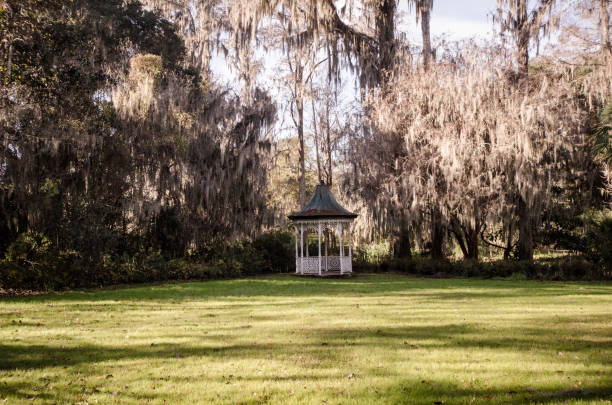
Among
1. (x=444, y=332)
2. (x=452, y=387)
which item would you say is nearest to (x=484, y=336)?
(x=444, y=332)

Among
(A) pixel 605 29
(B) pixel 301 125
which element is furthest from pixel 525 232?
(B) pixel 301 125

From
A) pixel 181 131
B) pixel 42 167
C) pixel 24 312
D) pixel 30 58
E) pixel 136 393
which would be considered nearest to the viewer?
pixel 136 393

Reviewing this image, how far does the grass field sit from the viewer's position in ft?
13.5

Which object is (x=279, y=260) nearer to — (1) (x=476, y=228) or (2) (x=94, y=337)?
(1) (x=476, y=228)

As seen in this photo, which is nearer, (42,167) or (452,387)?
(452,387)

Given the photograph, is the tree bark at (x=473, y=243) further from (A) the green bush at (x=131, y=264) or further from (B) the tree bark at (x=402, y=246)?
(A) the green bush at (x=131, y=264)

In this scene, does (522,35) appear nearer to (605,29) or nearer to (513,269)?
(605,29)

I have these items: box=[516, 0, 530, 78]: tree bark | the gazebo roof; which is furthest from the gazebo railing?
box=[516, 0, 530, 78]: tree bark

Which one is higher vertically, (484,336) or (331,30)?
(331,30)

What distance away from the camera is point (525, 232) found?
1825 cm

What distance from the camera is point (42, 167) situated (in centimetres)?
1359

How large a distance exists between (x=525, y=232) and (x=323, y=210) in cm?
776

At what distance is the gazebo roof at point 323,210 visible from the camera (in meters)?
18.8

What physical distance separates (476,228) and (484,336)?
1319 centimetres
